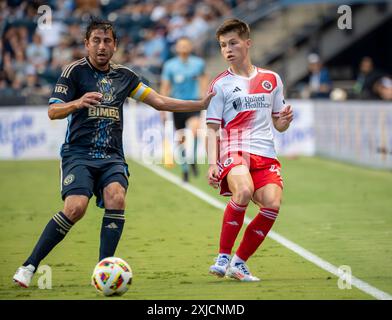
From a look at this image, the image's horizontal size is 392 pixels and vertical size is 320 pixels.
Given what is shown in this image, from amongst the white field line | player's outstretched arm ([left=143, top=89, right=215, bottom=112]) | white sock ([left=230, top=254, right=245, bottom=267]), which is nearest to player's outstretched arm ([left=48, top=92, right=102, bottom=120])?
player's outstretched arm ([left=143, top=89, right=215, bottom=112])

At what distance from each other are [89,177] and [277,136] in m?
15.8

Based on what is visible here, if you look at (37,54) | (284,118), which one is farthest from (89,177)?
(37,54)

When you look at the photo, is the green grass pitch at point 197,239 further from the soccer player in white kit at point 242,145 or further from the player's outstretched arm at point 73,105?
the player's outstretched arm at point 73,105

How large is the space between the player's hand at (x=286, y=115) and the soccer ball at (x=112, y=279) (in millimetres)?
2050

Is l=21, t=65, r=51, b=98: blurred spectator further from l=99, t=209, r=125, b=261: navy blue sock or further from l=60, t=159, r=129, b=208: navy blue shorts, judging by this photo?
l=99, t=209, r=125, b=261: navy blue sock

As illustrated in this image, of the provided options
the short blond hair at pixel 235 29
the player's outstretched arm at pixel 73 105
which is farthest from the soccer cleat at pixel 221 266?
→ the short blond hair at pixel 235 29

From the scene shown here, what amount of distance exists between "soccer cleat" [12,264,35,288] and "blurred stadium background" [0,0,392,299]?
0.11 metres

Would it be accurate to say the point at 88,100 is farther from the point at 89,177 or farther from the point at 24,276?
the point at 24,276

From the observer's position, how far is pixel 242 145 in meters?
8.88

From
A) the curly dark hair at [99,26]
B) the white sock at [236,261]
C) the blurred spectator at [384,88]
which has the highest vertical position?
the blurred spectator at [384,88]

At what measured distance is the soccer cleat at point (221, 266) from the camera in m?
8.64

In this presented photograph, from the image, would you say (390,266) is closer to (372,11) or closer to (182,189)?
(182,189)
